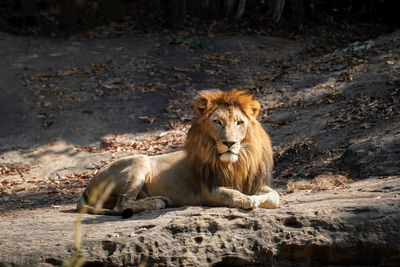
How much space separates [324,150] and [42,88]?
7.49 metres

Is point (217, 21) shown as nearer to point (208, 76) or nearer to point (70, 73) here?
point (208, 76)

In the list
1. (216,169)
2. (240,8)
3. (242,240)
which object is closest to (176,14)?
(240,8)

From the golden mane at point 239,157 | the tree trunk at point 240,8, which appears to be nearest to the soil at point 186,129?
the golden mane at point 239,157

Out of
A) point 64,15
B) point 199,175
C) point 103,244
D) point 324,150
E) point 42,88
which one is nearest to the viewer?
point 103,244

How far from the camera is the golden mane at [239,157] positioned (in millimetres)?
5863

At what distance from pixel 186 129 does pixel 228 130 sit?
583 cm

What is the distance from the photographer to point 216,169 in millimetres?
5895

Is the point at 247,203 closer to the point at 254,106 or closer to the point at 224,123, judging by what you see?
the point at 224,123

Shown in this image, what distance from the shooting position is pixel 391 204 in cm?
509

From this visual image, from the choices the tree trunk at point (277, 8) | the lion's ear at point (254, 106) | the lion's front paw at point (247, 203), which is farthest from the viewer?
the tree trunk at point (277, 8)

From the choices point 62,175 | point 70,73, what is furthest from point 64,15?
point 62,175

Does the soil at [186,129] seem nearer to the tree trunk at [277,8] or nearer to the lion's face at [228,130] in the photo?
the lion's face at [228,130]

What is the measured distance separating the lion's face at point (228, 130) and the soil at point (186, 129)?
0.59m

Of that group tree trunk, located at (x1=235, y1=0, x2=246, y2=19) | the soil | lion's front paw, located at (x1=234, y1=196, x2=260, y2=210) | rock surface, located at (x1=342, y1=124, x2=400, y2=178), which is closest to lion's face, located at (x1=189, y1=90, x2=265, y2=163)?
lion's front paw, located at (x1=234, y1=196, x2=260, y2=210)
